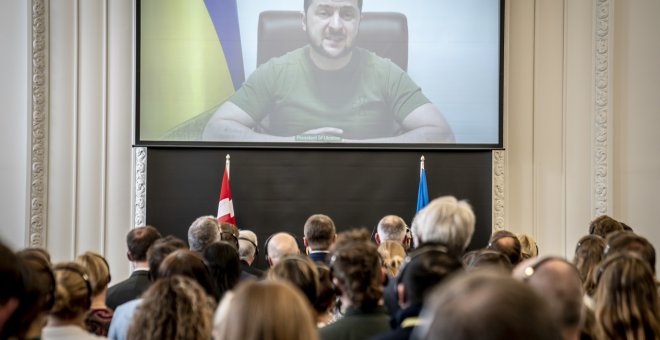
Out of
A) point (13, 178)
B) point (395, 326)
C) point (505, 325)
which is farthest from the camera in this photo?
point (13, 178)

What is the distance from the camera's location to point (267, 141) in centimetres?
886

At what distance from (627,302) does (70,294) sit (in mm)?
2027

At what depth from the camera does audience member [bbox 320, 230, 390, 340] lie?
3066 mm

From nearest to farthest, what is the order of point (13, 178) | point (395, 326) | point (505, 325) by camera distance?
point (505, 325) → point (395, 326) → point (13, 178)

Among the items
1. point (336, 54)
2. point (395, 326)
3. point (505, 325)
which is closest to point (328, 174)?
point (336, 54)

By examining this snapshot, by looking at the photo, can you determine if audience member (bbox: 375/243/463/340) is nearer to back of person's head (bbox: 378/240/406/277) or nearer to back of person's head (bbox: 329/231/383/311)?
back of person's head (bbox: 329/231/383/311)

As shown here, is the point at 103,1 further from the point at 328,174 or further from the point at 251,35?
the point at 328,174

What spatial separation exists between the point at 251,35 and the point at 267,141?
120 centimetres

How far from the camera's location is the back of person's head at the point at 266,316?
175 centimetres

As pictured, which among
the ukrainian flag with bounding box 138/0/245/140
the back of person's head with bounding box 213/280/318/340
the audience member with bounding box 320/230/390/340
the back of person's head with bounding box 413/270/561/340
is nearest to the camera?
the back of person's head with bounding box 413/270/561/340

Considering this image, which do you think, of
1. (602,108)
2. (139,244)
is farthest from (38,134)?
(602,108)

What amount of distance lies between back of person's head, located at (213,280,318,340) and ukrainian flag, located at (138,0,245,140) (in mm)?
7238

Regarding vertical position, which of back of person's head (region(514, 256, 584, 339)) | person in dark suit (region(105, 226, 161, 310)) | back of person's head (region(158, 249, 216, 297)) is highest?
back of person's head (region(514, 256, 584, 339))

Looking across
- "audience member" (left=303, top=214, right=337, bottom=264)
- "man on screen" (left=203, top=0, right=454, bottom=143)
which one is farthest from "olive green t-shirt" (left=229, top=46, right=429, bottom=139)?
"audience member" (left=303, top=214, right=337, bottom=264)
